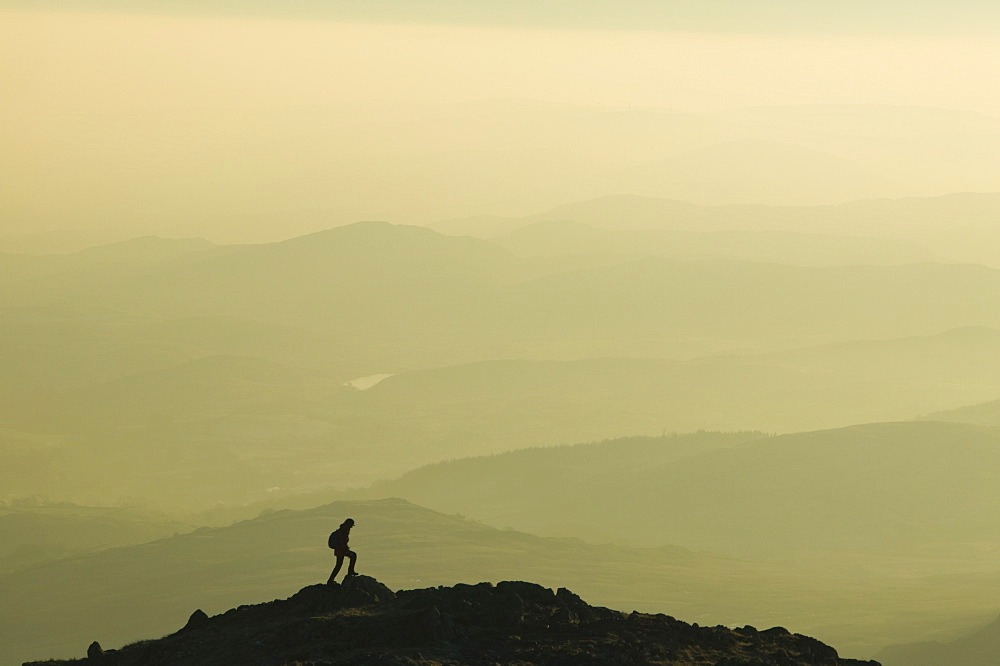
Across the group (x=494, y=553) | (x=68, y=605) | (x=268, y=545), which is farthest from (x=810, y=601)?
(x=68, y=605)

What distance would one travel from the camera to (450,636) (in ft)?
100

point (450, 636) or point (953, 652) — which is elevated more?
point (953, 652)

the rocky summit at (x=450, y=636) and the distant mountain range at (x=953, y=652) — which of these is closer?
the rocky summit at (x=450, y=636)

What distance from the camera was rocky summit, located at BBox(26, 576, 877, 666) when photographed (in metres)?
29.9

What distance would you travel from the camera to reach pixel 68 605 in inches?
6407

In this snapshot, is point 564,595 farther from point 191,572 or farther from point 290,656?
point 191,572

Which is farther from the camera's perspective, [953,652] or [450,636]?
[953,652]

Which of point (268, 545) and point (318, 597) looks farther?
point (268, 545)

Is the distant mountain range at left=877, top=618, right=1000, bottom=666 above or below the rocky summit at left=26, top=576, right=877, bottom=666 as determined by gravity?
above

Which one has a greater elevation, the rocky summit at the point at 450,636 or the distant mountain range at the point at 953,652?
the distant mountain range at the point at 953,652

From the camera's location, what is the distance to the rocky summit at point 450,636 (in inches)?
1176

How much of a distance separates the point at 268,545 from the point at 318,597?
154323 mm

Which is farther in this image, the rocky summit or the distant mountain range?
the distant mountain range

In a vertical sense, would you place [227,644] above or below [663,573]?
below
